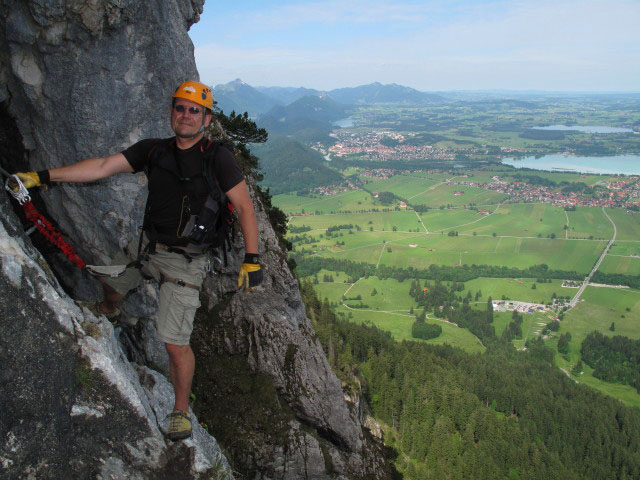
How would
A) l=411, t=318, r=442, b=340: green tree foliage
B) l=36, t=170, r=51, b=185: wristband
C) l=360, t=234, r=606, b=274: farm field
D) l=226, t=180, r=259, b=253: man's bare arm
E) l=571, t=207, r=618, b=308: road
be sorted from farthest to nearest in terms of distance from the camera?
l=360, t=234, r=606, b=274: farm field
l=571, t=207, r=618, b=308: road
l=411, t=318, r=442, b=340: green tree foliage
l=226, t=180, r=259, b=253: man's bare arm
l=36, t=170, r=51, b=185: wristband

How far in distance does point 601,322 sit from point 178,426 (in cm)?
11572

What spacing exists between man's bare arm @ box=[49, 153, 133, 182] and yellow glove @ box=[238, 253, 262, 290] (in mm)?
2265

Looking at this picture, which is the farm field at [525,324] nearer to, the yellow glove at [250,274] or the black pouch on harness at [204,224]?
the yellow glove at [250,274]

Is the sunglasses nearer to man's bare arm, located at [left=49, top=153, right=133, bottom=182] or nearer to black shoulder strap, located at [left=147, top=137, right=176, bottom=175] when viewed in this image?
black shoulder strap, located at [left=147, top=137, right=176, bottom=175]

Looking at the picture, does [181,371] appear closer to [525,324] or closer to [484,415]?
[484,415]

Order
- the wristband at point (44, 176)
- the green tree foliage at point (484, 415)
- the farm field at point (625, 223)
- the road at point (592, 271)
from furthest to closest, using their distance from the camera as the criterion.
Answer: the farm field at point (625, 223) < the road at point (592, 271) < the green tree foliage at point (484, 415) < the wristband at point (44, 176)

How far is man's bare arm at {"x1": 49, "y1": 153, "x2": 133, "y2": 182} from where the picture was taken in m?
5.71

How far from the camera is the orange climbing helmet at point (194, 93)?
227 inches

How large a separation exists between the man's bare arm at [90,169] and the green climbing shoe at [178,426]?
3.53 m

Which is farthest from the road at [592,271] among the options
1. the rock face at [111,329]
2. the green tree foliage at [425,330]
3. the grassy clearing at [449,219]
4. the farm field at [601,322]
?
the rock face at [111,329]

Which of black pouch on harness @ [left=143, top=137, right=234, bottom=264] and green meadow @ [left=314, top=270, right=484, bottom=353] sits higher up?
black pouch on harness @ [left=143, top=137, right=234, bottom=264]

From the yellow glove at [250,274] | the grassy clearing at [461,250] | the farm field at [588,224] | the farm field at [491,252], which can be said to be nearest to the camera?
the yellow glove at [250,274]

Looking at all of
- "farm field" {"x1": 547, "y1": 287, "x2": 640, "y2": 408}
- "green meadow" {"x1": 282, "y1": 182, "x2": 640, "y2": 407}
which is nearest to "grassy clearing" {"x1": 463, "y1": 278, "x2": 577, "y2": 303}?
"green meadow" {"x1": 282, "y1": 182, "x2": 640, "y2": 407}

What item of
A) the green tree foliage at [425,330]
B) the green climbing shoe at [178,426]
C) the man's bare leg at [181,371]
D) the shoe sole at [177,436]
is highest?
the man's bare leg at [181,371]
